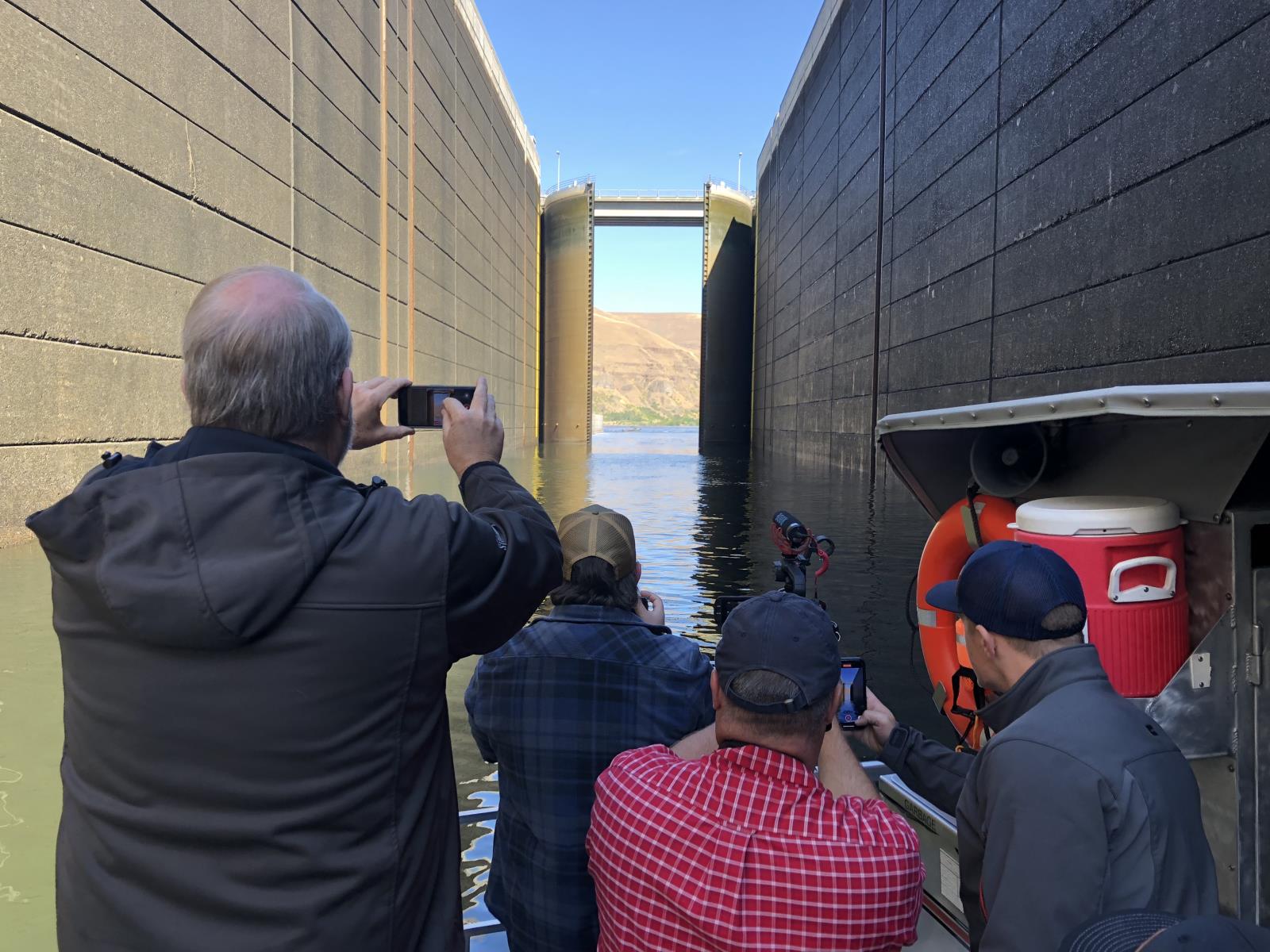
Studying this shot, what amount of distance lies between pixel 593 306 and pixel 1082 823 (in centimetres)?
3876

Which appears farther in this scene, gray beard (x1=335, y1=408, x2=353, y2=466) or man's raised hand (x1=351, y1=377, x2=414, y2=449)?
man's raised hand (x1=351, y1=377, x2=414, y2=449)

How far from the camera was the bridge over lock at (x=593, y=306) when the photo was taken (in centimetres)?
3850

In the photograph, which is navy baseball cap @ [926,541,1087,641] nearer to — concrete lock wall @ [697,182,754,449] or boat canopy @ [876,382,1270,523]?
boat canopy @ [876,382,1270,523]

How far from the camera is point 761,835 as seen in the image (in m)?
1.36

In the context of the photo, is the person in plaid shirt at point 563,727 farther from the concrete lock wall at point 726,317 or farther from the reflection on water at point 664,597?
the concrete lock wall at point 726,317

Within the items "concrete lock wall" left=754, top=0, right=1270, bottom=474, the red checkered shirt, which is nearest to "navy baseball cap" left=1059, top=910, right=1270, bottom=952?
the red checkered shirt

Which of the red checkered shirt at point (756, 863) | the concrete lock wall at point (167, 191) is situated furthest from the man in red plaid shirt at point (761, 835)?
the concrete lock wall at point (167, 191)

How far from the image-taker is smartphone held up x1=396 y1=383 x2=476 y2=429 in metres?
1.68

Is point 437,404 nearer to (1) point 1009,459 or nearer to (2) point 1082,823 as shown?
(2) point 1082,823

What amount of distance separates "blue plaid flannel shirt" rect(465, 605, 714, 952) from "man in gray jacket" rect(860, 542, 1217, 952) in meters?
0.60

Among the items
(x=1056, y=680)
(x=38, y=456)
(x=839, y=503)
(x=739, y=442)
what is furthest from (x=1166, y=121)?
(x=739, y=442)

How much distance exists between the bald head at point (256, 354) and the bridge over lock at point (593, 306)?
3680 centimetres

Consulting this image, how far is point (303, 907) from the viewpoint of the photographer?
1109 millimetres

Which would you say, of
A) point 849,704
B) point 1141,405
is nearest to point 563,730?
point 849,704
